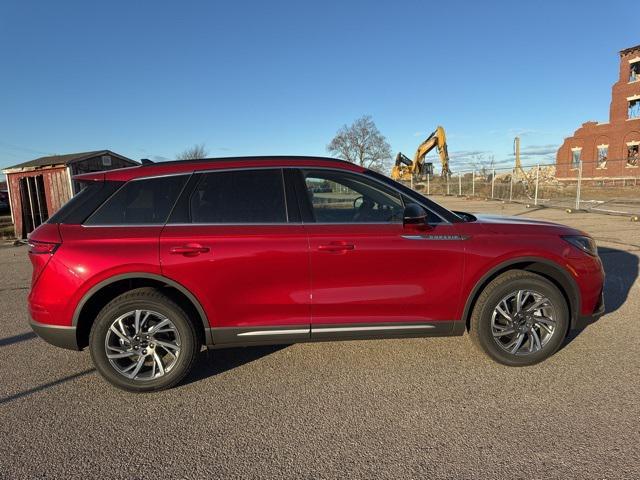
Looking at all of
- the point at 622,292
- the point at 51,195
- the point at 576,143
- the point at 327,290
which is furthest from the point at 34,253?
the point at 576,143

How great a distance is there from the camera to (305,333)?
3375 mm

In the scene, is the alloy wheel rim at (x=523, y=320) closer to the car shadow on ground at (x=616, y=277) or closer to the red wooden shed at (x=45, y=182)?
the car shadow on ground at (x=616, y=277)

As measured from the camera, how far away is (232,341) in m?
3.36

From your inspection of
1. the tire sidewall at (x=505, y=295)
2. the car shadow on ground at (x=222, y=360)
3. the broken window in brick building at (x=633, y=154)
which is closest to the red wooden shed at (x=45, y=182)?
the car shadow on ground at (x=222, y=360)

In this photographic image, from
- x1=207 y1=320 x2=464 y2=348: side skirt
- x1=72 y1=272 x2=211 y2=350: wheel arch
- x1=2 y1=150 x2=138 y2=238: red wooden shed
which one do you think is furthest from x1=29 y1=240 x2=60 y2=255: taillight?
x1=2 y1=150 x2=138 y2=238: red wooden shed

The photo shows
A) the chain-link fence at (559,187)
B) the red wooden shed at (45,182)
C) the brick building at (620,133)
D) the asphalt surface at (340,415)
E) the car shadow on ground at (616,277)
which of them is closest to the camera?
the asphalt surface at (340,415)

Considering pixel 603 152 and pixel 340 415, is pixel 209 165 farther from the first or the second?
pixel 603 152

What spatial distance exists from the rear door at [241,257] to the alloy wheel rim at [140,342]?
0.35 m

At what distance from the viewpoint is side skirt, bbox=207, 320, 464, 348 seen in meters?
3.34

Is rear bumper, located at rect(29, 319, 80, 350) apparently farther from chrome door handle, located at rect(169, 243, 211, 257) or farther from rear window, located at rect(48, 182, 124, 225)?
chrome door handle, located at rect(169, 243, 211, 257)

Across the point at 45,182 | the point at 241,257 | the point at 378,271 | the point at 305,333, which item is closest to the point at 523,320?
the point at 378,271

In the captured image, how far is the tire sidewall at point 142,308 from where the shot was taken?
321 cm

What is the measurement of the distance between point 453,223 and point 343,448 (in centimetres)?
195

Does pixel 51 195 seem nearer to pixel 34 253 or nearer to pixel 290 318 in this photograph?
pixel 34 253
